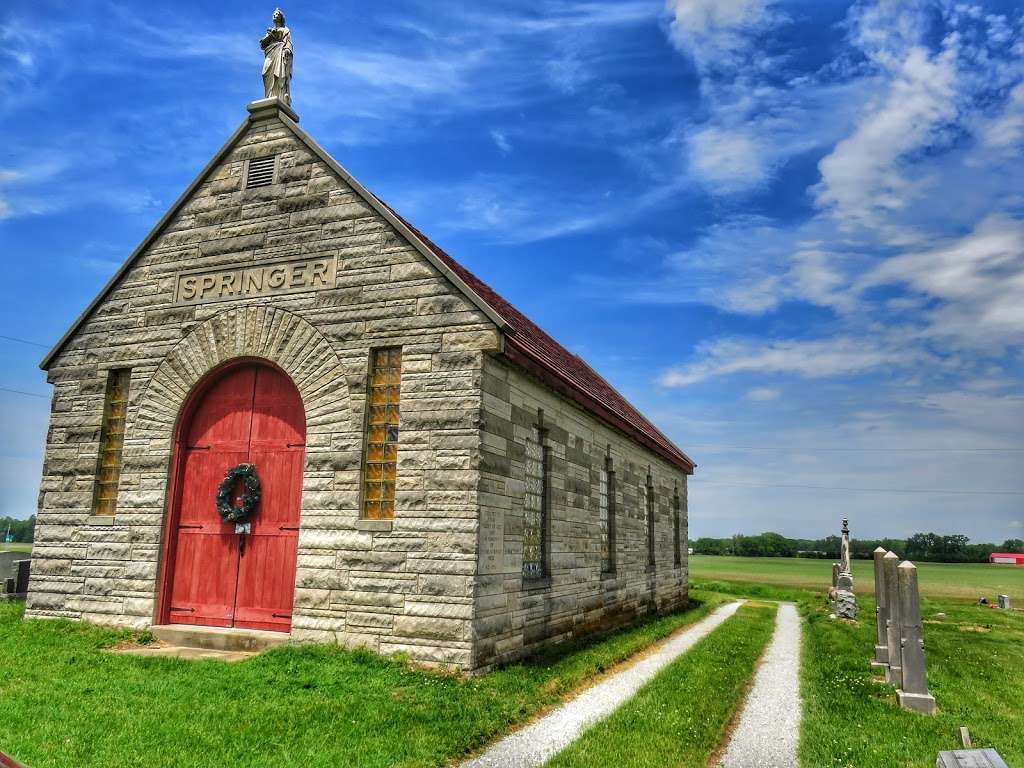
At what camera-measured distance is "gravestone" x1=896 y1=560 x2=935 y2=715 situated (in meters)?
9.30

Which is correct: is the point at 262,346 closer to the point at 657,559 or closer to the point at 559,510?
the point at 559,510

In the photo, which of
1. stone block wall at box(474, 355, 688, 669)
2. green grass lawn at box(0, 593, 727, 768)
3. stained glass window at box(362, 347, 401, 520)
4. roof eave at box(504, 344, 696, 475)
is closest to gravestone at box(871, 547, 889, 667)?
stone block wall at box(474, 355, 688, 669)

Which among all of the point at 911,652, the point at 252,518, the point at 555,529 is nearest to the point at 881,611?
the point at 911,652

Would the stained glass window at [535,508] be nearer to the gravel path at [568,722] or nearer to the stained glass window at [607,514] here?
the gravel path at [568,722]

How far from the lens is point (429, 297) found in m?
10.6

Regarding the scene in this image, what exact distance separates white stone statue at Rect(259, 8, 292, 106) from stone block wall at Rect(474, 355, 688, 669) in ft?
21.0

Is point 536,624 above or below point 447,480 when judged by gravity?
below

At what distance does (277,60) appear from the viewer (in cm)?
1289

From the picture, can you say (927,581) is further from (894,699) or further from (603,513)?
(894,699)

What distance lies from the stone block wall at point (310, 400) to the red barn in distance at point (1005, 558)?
9492 centimetres

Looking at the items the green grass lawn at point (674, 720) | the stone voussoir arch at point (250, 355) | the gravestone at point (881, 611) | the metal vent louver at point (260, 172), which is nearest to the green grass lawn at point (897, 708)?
the gravestone at point (881, 611)

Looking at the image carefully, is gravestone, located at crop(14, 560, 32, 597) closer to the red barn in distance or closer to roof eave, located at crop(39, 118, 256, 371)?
roof eave, located at crop(39, 118, 256, 371)

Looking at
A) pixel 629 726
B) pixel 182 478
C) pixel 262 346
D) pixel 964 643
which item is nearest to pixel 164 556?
pixel 182 478

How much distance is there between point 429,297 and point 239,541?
15.6 feet
